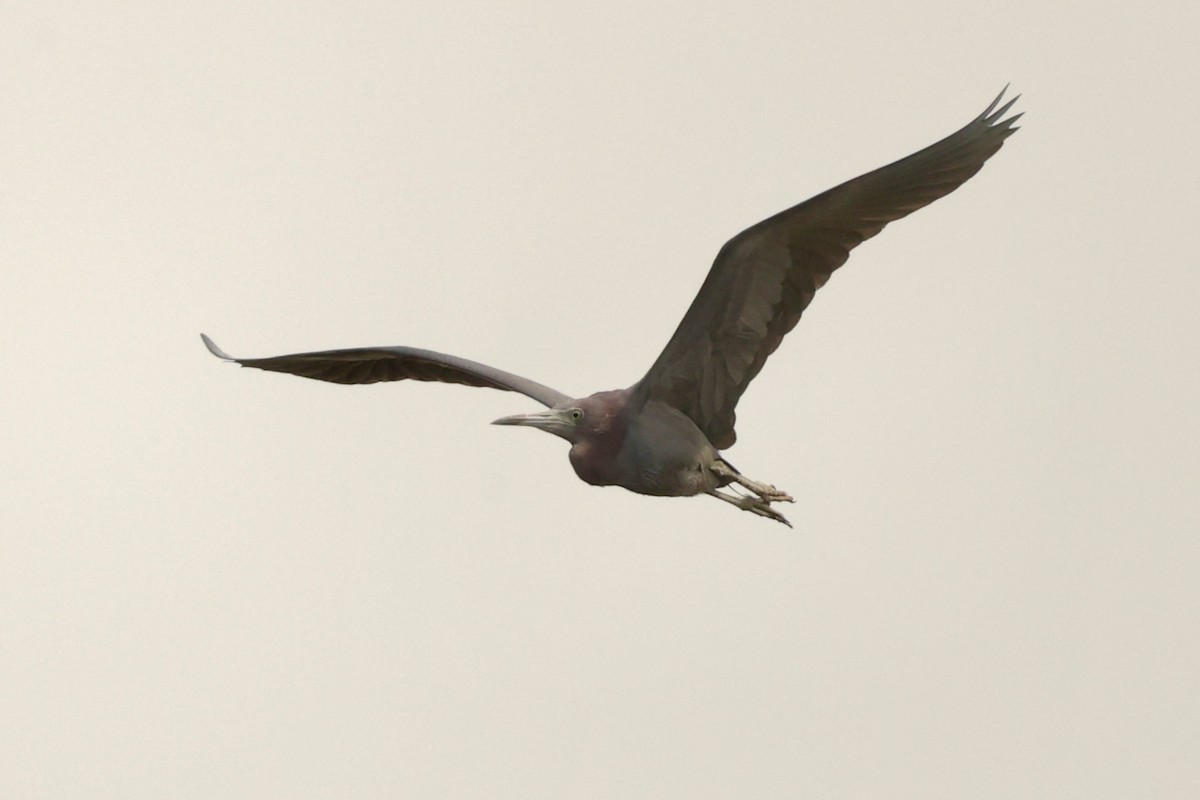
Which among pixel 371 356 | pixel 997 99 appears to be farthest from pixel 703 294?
pixel 371 356

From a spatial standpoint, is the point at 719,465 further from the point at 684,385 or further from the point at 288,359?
the point at 288,359

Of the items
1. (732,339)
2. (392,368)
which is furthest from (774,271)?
(392,368)

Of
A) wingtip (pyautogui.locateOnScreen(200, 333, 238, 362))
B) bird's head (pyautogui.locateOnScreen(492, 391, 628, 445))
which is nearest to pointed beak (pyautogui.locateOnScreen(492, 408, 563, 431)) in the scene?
bird's head (pyautogui.locateOnScreen(492, 391, 628, 445))

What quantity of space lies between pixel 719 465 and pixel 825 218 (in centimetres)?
155

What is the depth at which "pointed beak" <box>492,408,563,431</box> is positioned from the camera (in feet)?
31.2

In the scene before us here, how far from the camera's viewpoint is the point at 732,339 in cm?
951

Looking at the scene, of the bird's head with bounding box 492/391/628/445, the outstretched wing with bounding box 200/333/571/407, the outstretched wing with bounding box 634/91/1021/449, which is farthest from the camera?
the outstretched wing with bounding box 200/333/571/407

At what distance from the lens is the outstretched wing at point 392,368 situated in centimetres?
1055

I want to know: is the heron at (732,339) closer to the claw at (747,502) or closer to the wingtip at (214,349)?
the claw at (747,502)

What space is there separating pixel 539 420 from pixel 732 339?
1148 millimetres

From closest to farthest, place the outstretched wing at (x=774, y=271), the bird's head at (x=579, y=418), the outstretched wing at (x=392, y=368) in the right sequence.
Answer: the outstretched wing at (x=774, y=271)
the bird's head at (x=579, y=418)
the outstretched wing at (x=392, y=368)

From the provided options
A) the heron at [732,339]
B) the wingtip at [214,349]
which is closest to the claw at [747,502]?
the heron at [732,339]

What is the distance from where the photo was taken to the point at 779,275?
9297 millimetres

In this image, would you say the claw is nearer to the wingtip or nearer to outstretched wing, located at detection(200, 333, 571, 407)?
outstretched wing, located at detection(200, 333, 571, 407)
